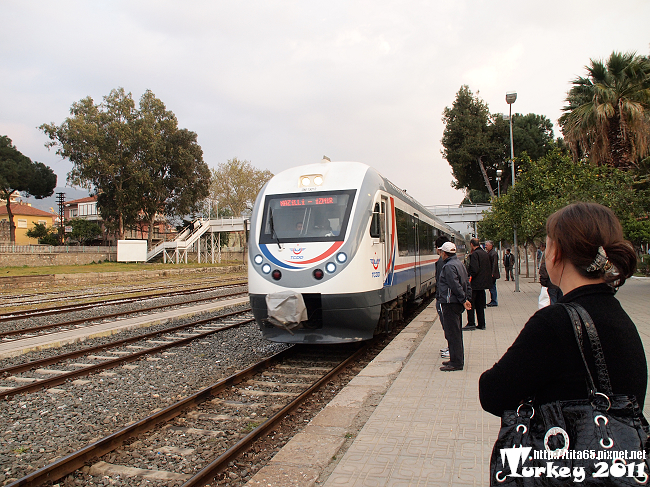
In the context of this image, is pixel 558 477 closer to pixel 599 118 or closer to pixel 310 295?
pixel 310 295

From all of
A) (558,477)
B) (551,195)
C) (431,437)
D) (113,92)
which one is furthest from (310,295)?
(113,92)

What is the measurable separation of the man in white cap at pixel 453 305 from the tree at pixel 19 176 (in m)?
56.0

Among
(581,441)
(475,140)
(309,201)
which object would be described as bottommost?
(581,441)

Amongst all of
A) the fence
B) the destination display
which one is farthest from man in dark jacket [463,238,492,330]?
the fence

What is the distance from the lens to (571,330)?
1601mm

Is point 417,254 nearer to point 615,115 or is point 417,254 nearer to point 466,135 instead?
point 615,115

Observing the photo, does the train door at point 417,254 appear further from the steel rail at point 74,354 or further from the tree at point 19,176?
the tree at point 19,176

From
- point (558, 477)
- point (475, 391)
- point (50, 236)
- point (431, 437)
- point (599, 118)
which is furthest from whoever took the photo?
point (50, 236)

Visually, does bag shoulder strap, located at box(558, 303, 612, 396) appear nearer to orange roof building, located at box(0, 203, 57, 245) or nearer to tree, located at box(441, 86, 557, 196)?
tree, located at box(441, 86, 557, 196)

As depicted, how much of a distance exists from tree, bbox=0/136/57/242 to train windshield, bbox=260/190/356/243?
2091 inches

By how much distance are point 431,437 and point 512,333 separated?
6.04m

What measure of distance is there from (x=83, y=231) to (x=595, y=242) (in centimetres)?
6356

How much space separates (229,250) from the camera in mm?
66188

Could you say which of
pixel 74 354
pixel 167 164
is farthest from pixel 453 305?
pixel 167 164
